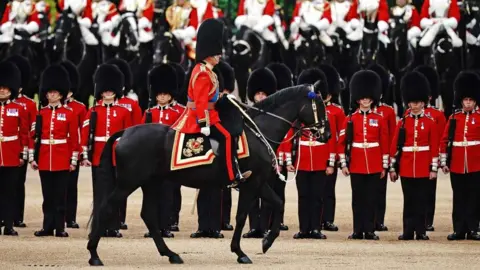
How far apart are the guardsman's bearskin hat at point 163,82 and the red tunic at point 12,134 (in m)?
1.27

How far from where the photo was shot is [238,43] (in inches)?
885

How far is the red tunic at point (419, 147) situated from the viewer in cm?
1462

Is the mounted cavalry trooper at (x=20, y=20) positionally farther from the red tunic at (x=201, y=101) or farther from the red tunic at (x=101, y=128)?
the red tunic at (x=201, y=101)

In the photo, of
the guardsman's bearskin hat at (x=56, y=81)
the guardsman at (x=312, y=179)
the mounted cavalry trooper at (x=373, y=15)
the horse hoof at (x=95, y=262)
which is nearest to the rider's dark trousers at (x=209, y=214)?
the guardsman at (x=312, y=179)

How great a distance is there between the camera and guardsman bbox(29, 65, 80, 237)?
14703 mm

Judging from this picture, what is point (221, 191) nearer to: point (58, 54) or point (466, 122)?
point (466, 122)

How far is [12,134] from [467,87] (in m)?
3.97

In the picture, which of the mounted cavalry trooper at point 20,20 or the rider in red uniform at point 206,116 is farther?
the mounted cavalry trooper at point 20,20

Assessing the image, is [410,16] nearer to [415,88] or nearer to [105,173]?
[415,88]

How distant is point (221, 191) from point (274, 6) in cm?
783

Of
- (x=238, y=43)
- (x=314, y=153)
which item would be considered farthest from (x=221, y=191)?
(x=238, y=43)

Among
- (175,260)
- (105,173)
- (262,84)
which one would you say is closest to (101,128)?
(262,84)

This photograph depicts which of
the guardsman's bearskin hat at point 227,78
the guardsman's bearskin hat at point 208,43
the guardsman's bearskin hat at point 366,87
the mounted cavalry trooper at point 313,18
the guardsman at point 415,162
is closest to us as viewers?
the guardsman's bearskin hat at point 208,43

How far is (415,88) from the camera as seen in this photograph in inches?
600
